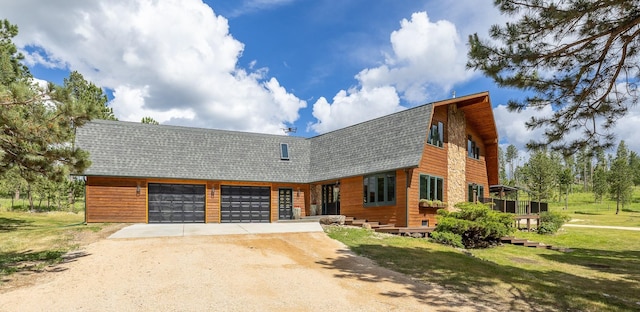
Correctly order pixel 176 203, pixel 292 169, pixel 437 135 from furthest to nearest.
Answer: pixel 292 169
pixel 176 203
pixel 437 135

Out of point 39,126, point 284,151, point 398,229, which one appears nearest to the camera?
point 39,126

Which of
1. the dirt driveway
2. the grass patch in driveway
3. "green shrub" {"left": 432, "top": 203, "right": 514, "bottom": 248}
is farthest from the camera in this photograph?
"green shrub" {"left": 432, "top": 203, "right": 514, "bottom": 248}

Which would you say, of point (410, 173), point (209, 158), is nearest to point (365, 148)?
point (410, 173)

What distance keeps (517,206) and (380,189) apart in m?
→ 10.1

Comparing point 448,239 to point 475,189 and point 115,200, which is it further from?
point 115,200

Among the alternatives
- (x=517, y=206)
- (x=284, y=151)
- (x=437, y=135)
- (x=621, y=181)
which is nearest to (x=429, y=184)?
(x=437, y=135)

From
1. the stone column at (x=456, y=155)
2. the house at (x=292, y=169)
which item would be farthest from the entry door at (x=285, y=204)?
the stone column at (x=456, y=155)

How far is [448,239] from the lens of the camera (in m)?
14.1

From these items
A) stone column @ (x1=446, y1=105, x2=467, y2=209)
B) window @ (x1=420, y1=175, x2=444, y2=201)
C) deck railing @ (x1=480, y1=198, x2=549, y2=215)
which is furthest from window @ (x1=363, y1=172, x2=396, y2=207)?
deck railing @ (x1=480, y1=198, x2=549, y2=215)

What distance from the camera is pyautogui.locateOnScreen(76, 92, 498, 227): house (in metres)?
17.4

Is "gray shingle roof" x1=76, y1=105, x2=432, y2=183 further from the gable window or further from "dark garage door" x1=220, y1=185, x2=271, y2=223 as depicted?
the gable window

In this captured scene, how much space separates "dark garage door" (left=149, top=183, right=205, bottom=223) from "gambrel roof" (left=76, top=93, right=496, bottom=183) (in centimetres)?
80

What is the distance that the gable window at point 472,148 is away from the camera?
21.8m

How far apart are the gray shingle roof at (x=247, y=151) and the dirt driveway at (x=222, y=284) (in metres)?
7.83
